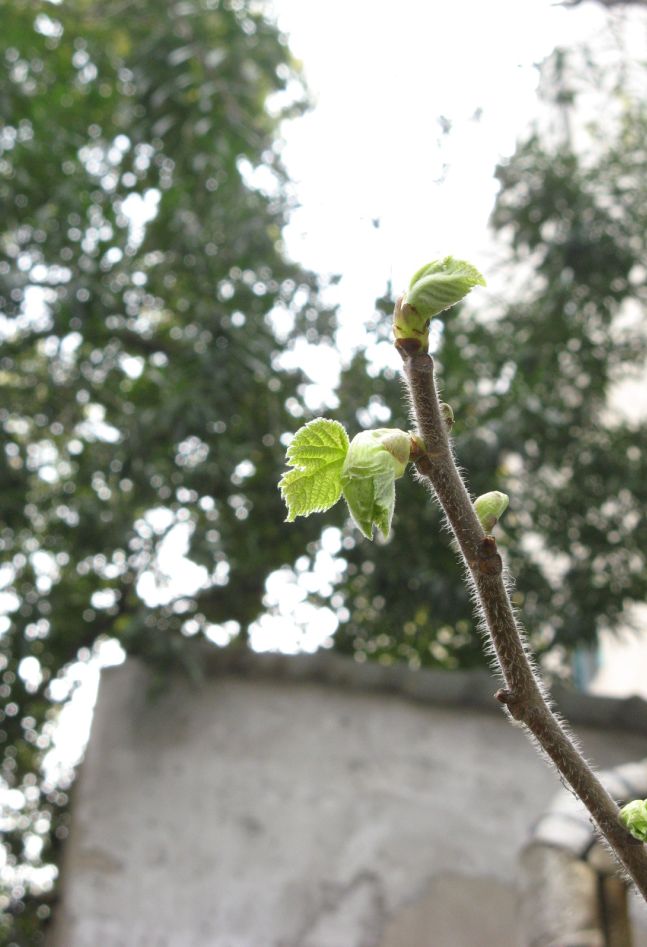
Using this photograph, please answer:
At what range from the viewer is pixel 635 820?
2.90ft

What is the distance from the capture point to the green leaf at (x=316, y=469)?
3.02ft

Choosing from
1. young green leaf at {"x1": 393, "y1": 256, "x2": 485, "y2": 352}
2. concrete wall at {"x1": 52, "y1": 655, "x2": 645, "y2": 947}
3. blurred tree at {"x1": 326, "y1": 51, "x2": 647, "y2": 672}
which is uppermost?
blurred tree at {"x1": 326, "y1": 51, "x2": 647, "y2": 672}

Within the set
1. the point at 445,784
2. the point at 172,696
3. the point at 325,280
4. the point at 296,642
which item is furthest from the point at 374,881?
the point at 325,280

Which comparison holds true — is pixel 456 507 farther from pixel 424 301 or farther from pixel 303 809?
pixel 303 809

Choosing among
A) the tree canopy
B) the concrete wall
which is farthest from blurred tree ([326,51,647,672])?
the concrete wall

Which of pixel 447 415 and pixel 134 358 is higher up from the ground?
pixel 134 358

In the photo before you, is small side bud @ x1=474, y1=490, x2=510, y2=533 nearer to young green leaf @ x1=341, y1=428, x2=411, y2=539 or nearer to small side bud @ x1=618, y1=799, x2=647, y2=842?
young green leaf @ x1=341, y1=428, x2=411, y2=539

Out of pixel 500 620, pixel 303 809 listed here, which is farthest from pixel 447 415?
pixel 303 809

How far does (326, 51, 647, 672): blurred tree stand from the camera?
17.1 feet

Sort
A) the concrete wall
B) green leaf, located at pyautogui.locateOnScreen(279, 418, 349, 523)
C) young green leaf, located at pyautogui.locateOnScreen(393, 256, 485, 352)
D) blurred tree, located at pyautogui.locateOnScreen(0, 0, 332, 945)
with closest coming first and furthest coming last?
young green leaf, located at pyautogui.locateOnScreen(393, 256, 485, 352) → green leaf, located at pyautogui.locateOnScreen(279, 418, 349, 523) → the concrete wall → blurred tree, located at pyautogui.locateOnScreen(0, 0, 332, 945)

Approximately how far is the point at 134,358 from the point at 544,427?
2211mm

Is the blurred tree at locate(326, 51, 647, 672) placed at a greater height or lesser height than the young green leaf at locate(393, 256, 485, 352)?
greater

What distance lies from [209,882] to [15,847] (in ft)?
4.79

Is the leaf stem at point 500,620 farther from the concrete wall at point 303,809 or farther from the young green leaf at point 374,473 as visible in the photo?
the concrete wall at point 303,809
